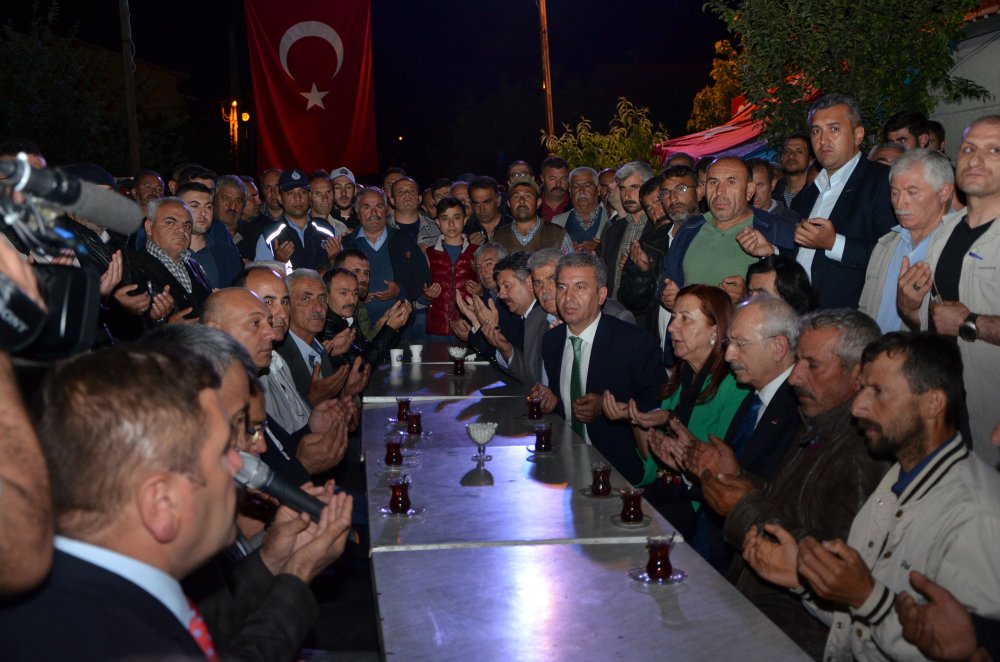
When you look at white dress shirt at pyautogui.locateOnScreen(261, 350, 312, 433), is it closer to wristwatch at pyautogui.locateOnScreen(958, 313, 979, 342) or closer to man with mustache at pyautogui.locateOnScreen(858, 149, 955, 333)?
man with mustache at pyautogui.locateOnScreen(858, 149, 955, 333)

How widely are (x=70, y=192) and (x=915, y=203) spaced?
4.23m

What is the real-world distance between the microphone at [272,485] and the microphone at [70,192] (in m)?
0.72

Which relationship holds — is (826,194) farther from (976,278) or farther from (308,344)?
(308,344)

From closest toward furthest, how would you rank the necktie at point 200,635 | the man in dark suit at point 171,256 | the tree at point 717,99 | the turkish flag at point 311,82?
1. the necktie at point 200,635
2. the man in dark suit at point 171,256
3. the turkish flag at point 311,82
4. the tree at point 717,99

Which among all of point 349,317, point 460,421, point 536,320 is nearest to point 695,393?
point 460,421

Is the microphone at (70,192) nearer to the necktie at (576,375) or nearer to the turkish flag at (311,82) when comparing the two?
the necktie at (576,375)

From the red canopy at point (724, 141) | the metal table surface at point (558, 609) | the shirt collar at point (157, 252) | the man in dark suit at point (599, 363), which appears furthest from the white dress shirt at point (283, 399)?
the red canopy at point (724, 141)

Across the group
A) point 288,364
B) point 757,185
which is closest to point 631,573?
point 288,364

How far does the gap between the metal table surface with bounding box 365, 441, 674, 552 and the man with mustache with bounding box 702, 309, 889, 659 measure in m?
0.35

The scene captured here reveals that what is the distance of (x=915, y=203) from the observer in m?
4.79

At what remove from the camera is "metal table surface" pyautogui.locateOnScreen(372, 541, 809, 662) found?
2496 millimetres

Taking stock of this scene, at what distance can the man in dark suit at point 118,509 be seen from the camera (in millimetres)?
1615

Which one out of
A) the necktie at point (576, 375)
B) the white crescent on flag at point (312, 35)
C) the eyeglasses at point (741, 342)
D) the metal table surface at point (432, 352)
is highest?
the white crescent on flag at point (312, 35)

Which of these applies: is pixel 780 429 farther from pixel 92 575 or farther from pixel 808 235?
pixel 92 575
